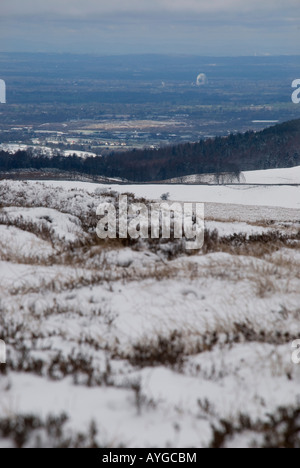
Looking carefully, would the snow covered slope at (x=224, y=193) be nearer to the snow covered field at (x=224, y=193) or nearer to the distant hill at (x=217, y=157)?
the snow covered field at (x=224, y=193)

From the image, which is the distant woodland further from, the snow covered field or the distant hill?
the snow covered field

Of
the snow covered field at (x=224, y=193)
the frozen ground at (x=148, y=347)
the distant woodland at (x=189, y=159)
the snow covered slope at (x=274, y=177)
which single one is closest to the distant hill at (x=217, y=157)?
the distant woodland at (x=189, y=159)

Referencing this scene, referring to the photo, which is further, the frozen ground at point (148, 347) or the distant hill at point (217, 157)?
the distant hill at point (217, 157)

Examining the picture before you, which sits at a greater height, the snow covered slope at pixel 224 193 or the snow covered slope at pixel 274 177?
the snow covered slope at pixel 274 177

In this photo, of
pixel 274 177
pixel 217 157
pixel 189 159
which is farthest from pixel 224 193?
pixel 217 157

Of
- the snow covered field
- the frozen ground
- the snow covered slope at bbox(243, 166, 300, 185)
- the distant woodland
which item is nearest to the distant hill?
the distant woodland

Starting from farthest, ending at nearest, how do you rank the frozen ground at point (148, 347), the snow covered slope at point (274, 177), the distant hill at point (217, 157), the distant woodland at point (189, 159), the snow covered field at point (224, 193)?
the distant hill at point (217, 157) → the distant woodland at point (189, 159) → the snow covered slope at point (274, 177) → the snow covered field at point (224, 193) → the frozen ground at point (148, 347)
